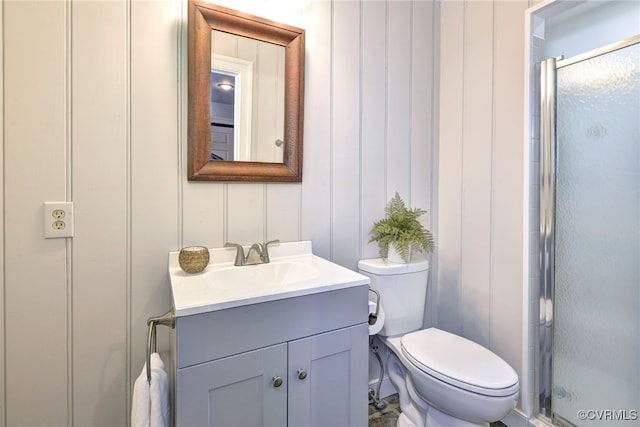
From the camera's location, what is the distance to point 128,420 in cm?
115

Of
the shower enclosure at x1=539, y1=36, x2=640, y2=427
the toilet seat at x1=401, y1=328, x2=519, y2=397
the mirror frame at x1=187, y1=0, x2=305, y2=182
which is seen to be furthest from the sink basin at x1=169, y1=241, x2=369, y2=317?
the shower enclosure at x1=539, y1=36, x2=640, y2=427

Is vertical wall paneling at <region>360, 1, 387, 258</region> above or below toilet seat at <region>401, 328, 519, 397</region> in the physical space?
above

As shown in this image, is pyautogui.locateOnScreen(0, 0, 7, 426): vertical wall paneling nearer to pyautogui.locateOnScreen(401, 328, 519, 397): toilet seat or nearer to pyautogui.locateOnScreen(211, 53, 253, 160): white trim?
pyautogui.locateOnScreen(211, 53, 253, 160): white trim

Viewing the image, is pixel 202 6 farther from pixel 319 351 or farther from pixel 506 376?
pixel 506 376

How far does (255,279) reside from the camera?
1180 mm

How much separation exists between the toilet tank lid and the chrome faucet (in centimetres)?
49

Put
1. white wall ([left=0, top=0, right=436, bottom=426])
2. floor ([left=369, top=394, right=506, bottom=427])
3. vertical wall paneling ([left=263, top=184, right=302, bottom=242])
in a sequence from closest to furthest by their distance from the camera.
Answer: white wall ([left=0, top=0, right=436, bottom=426]) → vertical wall paneling ([left=263, top=184, right=302, bottom=242]) → floor ([left=369, top=394, right=506, bottom=427])

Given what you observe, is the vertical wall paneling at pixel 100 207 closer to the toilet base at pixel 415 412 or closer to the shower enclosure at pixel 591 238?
the toilet base at pixel 415 412

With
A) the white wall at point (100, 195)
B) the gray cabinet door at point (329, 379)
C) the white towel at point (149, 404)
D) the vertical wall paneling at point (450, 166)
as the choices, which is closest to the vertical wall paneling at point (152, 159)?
the white wall at point (100, 195)

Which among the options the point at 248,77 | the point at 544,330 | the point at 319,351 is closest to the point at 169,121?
the point at 248,77

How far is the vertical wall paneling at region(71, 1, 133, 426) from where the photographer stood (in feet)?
3.44

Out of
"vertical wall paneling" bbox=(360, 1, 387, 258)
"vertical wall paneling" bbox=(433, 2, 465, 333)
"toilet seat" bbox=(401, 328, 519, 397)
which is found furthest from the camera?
"vertical wall paneling" bbox=(433, 2, 465, 333)

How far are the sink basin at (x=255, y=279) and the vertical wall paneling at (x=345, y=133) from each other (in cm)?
21

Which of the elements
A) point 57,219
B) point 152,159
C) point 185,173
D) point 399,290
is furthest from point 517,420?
point 57,219
